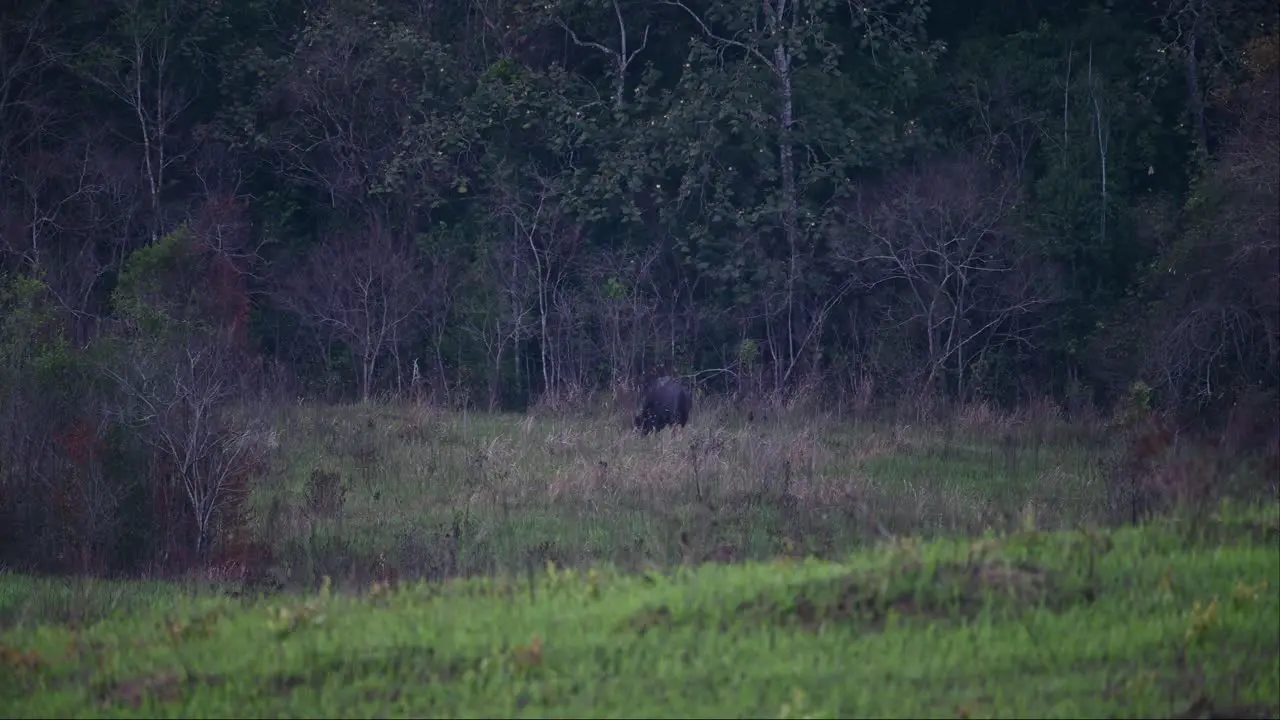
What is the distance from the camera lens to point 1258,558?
26.0ft

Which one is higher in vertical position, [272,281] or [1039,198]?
[1039,198]

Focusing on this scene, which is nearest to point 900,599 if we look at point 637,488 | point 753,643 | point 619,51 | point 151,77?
point 753,643

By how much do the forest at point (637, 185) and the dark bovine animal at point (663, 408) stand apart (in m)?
2.33

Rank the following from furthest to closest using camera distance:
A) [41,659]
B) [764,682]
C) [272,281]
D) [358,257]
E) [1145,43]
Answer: [272,281], [358,257], [1145,43], [41,659], [764,682]

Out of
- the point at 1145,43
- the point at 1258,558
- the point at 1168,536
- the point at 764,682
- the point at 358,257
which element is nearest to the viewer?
the point at 764,682

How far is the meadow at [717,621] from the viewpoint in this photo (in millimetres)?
6238

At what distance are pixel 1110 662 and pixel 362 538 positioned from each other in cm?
803

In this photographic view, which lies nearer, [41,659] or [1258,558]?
[41,659]

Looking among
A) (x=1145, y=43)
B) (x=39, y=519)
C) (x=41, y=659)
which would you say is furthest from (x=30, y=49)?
(x=41, y=659)

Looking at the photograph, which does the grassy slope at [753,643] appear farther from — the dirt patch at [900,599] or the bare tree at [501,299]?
the bare tree at [501,299]

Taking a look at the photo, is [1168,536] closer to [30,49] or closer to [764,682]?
[764,682]

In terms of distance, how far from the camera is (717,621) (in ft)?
23.5

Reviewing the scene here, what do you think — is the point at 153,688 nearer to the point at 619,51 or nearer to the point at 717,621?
the point at 717,621

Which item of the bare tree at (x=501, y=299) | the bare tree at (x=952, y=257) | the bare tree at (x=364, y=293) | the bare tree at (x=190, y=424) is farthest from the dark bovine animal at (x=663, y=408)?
the bare tree at (x=364, y=293)
